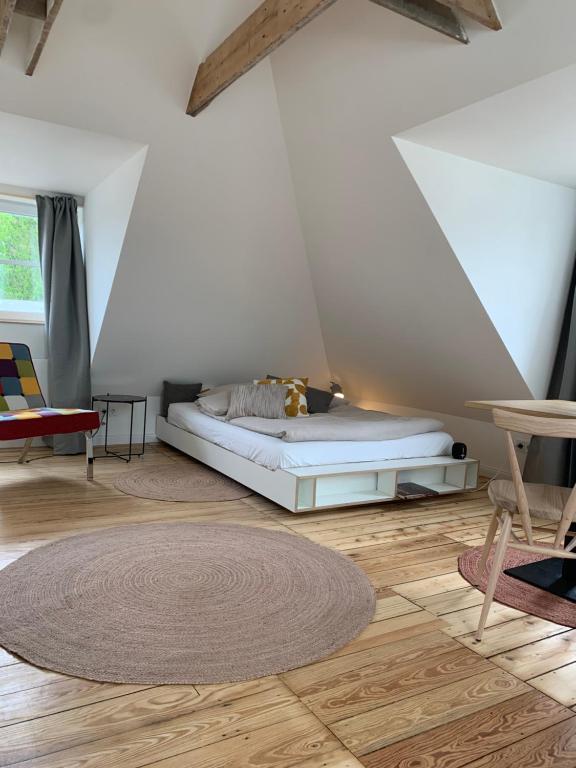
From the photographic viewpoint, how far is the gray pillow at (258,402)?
14.0 feet

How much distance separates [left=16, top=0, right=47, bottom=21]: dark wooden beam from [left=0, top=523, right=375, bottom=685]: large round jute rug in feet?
7.80

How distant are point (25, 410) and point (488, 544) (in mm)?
3129

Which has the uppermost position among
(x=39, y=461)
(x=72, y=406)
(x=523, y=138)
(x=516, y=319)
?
(x=523, y=138)

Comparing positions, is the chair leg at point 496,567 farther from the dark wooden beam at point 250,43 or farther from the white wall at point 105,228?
the white wall at point 105,228

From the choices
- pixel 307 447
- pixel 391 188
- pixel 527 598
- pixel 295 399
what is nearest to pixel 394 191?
pixel 391 188

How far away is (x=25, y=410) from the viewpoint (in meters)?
3.98

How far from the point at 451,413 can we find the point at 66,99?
3.60 meters

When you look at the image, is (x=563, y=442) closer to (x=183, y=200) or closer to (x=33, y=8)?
(x=183, y=200)

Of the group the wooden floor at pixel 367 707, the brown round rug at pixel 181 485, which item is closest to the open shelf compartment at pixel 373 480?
the brown round rug at pixel 181 485

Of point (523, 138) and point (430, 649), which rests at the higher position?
point (523, 138)

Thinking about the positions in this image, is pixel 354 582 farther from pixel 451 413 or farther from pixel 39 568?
pixel 451 413

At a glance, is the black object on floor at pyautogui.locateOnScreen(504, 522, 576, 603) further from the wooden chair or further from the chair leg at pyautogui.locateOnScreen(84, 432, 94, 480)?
the chair leg at pyautogui.locateOnScreen(84, 432, 94, 480)

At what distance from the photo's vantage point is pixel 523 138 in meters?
2.96

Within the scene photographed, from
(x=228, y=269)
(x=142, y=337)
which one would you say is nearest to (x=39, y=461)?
(x=142, y=337)
